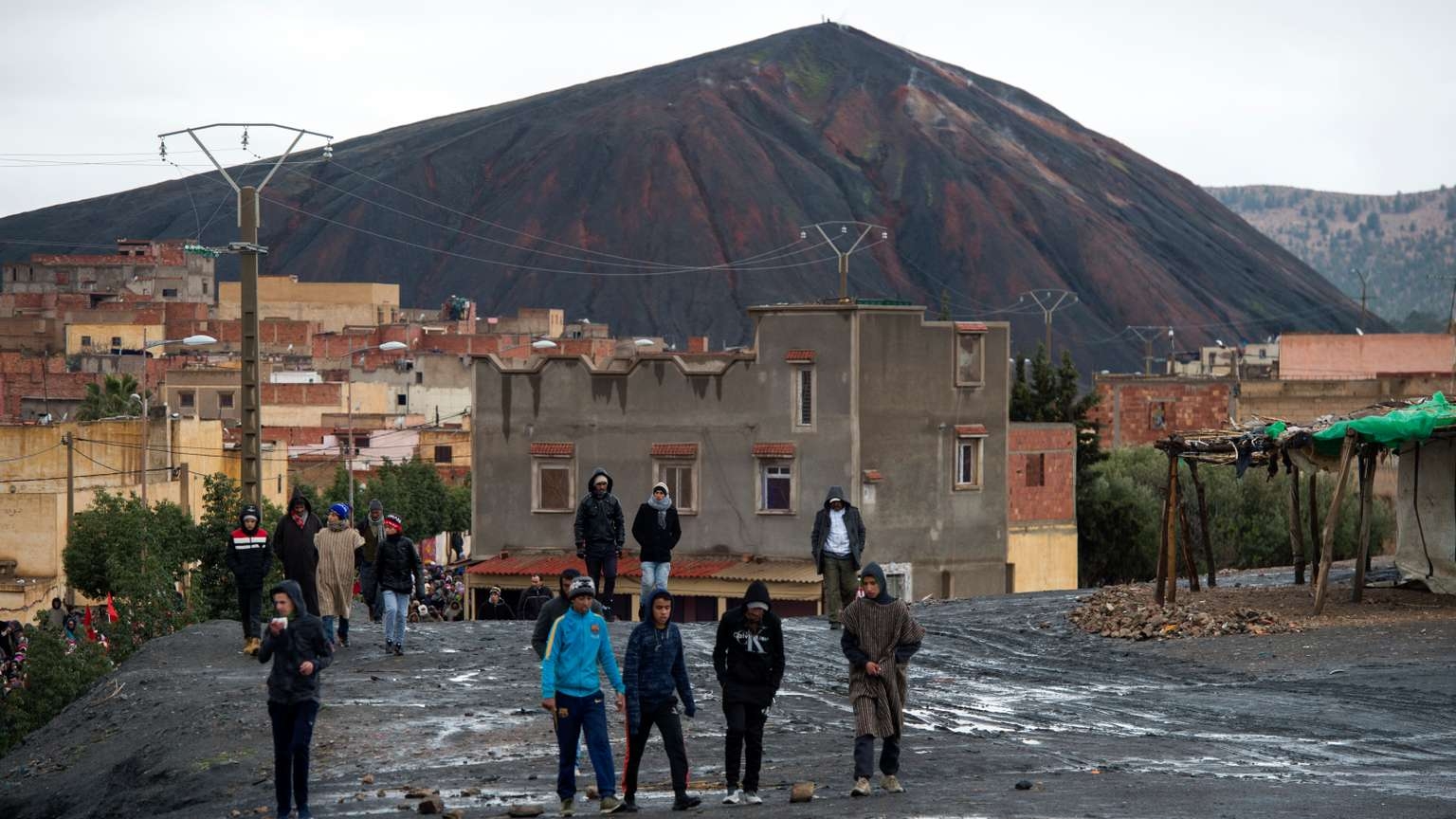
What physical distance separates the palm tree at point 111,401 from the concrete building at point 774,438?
5044cm

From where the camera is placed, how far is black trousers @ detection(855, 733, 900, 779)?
16109 millimetres

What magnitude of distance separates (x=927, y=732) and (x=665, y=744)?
452 cm

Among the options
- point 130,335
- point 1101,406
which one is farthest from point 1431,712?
point 130,335

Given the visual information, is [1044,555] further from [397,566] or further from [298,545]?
[298,545]

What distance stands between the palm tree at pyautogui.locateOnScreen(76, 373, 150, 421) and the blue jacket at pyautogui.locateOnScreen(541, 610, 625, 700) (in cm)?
8589

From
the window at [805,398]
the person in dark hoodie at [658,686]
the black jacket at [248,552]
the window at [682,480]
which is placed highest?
the window at [805,398]

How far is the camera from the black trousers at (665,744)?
15.7 m

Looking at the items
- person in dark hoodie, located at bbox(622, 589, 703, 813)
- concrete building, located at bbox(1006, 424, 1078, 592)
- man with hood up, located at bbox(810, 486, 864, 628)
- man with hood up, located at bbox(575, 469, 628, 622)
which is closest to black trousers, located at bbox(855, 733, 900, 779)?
person in dark hoodie, located at bbox(622, 589, 703, 813)

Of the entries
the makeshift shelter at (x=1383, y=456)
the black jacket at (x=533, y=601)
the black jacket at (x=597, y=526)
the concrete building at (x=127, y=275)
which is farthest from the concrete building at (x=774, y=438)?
the concrete building at (x=127, y=275)

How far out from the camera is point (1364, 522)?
27625 millimetres

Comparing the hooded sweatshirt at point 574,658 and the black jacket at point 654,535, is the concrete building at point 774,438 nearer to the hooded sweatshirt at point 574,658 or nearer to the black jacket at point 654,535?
the black jacket at point 654,535

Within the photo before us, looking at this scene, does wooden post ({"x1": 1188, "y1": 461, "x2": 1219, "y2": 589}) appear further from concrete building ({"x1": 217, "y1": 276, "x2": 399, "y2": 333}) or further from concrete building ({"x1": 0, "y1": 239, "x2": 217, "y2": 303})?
concrete building ({"x1": 0, "y1": 239, "x2": 217, "y2": 303})

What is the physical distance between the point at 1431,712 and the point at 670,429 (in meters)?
32.6

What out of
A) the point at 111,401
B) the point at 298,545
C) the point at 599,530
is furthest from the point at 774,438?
the point at 111,401
